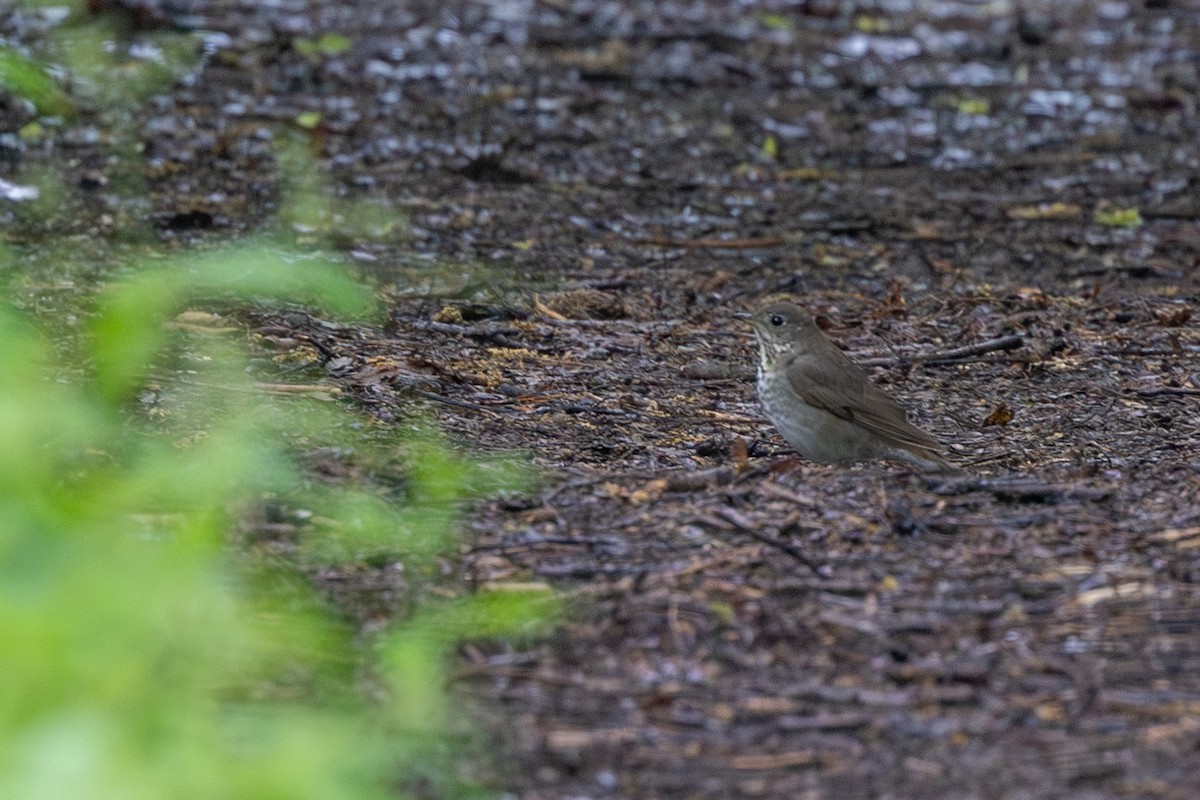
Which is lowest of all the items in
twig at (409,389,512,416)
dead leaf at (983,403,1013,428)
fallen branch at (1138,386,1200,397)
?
twig at (409,389,512,416)

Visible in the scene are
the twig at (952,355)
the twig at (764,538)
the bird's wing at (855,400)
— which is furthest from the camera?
the twig at (952,355)

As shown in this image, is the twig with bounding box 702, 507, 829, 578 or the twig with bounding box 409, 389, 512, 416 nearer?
the twig with bounding box 702, 507, 829, 578

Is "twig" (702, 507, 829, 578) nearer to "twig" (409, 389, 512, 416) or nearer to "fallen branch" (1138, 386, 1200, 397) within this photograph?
"twig" (409, 389, 512, 416)

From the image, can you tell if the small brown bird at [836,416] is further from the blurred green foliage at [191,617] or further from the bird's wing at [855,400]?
the blurred green foliage at [191,617]

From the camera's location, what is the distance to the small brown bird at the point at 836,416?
20.9 ft

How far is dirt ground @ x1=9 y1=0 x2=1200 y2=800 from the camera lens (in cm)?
412

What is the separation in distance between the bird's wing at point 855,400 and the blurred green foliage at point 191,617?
1.75 m

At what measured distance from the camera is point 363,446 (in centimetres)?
576

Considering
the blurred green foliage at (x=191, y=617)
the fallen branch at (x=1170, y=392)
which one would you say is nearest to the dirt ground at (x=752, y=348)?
the fallen branch at (x=1170, y=392)

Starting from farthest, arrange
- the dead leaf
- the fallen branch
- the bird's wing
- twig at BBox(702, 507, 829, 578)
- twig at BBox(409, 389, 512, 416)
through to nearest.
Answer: the fallen branch → the dead leaf → twig at BBox(409, 389, 512, 416) → the bird's wing → twig at BBox(702, 507, 829, 578)

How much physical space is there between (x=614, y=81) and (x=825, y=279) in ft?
12.6

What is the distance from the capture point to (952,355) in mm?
7582

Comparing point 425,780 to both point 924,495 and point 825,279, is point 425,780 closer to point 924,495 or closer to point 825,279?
point 924,495

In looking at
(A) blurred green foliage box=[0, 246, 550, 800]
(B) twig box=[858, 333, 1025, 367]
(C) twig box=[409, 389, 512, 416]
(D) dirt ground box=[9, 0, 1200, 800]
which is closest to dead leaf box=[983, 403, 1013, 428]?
(D) dirt ground box=[9, 0, 1200, 800]
